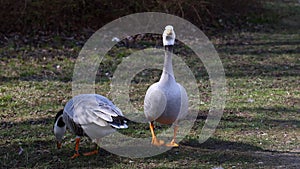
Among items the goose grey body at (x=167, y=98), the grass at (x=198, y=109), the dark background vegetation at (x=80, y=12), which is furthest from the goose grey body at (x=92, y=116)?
the dark background vegetation at (x=80, y=12)

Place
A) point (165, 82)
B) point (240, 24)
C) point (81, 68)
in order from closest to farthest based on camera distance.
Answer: point (165, 82), point (81, 68), point (240, 24)

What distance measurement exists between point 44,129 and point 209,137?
2.00 meters

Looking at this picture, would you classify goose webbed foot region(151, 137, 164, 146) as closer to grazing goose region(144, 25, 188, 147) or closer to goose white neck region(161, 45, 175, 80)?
grazing goose region(144, 25, 188, 147)

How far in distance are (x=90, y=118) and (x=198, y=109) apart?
2599 millimetres

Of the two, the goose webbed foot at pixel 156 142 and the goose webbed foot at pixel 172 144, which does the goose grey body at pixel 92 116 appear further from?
the goose webbed foot at pixel 172 144

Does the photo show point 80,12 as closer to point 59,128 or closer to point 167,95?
point 59,128

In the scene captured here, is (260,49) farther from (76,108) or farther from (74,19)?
(76,108)

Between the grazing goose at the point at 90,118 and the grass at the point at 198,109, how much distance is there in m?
0.29

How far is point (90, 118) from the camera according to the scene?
5645 mm

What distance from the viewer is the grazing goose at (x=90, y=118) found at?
220 inches

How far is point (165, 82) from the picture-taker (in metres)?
6.03

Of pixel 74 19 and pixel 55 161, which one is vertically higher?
pixel 74 19

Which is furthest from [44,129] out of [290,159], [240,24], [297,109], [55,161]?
[240,24]

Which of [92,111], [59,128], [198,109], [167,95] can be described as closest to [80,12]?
[198,109]
